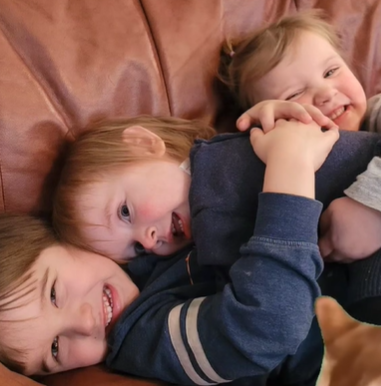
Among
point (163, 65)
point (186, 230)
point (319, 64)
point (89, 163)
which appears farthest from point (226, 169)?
point (319, 64)

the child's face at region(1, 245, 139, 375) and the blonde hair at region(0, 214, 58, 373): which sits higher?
the blonde hair at region(0, 214, 58, 373)

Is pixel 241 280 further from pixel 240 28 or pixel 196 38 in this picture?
pixel 240 28

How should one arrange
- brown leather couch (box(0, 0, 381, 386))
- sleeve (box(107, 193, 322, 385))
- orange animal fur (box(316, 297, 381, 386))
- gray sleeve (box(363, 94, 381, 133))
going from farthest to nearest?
1. gray sleeve (box(363, 94, 381, 133))
2. brown leather couch (box(0, 0, 381, 386))
3. sleeve (box(107, 193, 322, 385))
4. orange animal fur (box(316, 297, 381, 386))

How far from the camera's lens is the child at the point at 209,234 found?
2.63 ft

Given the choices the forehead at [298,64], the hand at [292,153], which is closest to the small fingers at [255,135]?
the hand at [292,153]

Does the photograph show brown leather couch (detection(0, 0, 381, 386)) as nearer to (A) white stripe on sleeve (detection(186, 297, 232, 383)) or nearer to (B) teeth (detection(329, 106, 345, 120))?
(A) white stripe on sleeve (detection(186, 297, 232, 383))

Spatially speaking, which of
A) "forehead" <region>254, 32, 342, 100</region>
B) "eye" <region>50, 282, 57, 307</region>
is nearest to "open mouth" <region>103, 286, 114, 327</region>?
"eye" <region>50, 282, 57, 307</region>

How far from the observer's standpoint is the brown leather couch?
1.00 meters

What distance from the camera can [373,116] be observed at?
4.15ft

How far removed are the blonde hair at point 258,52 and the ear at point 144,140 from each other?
298 millimetres

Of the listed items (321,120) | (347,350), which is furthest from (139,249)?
(347,350)

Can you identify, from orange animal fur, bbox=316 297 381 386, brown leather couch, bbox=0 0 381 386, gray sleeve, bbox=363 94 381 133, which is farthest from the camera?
gray sleeve, bbox=363 94 381 133

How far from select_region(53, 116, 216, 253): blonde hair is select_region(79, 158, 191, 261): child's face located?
15mm

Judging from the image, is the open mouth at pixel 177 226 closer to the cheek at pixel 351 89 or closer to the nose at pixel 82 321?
the nose at pixel 82 321
